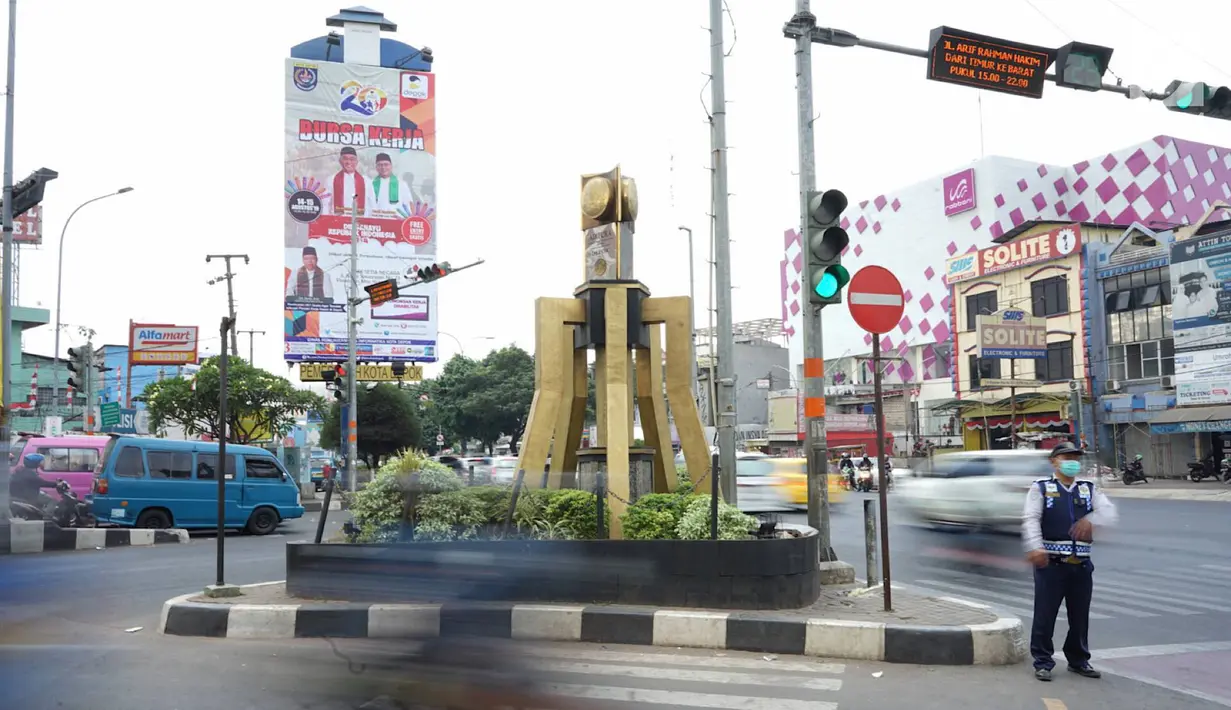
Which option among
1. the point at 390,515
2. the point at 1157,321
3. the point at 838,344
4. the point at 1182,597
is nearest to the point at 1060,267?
the point at 1157,321

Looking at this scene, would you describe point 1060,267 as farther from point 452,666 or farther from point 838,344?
point 452,666

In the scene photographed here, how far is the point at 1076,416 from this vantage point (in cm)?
3841

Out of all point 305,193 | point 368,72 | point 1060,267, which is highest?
point 368,72

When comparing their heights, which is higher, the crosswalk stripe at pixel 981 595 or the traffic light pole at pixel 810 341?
→ the traffic light pole at pixel 810 341

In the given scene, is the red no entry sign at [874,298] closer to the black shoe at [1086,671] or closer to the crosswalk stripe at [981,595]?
the black shoe at [1086,671]

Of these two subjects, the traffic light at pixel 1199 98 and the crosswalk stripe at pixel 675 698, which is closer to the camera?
the crosswalk stripe at pixel 675 698

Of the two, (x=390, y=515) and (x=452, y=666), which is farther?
(x=390, y=515)

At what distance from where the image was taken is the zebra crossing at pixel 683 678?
5648 mm

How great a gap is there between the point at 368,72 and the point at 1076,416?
106 ft

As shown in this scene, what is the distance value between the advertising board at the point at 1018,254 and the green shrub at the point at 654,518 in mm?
37657

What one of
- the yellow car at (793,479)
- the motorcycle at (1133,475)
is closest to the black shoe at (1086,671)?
the yellow car at (793,479)

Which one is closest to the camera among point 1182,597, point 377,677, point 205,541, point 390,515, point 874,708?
point 874,708

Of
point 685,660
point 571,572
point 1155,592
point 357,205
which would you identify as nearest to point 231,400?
point 357,205

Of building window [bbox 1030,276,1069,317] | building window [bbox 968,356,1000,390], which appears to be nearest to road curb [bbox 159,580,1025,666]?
building window [bbox 1030,276,1069,317]
